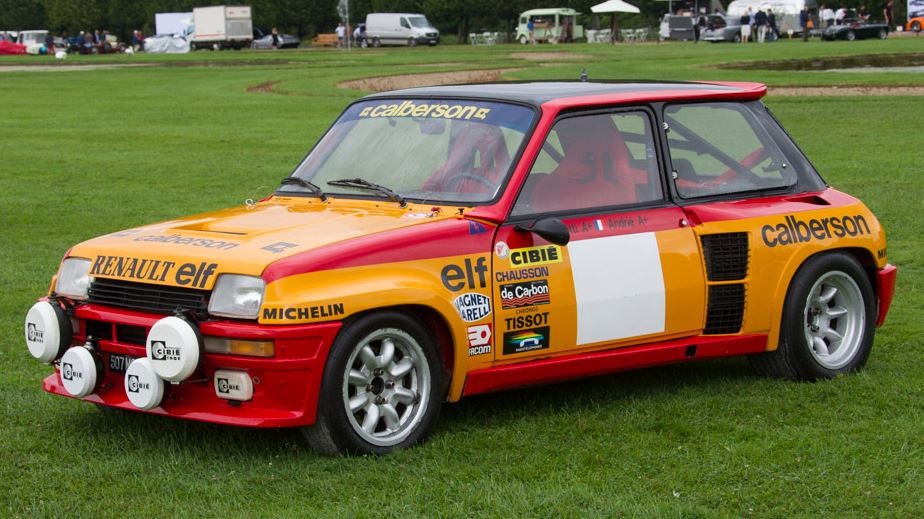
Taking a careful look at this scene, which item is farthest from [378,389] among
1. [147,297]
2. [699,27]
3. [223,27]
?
[223,27]

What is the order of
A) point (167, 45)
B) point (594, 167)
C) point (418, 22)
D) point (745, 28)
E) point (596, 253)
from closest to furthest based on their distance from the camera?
1. point (596, 253)
2. point (594, 167)
3. point (745, 28)
4. point (418, 22)
5. point (167, 45)

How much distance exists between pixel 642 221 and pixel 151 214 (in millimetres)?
8573

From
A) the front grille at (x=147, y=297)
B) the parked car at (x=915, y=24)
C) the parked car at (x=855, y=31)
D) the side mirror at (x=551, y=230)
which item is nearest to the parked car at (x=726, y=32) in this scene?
the parked car at (x=855, y=31)

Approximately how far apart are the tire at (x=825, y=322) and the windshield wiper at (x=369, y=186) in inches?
80.1

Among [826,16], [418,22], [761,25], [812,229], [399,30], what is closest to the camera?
[812,229]

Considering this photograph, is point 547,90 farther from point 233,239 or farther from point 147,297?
point 147,297

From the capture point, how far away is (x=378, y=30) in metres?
84.4

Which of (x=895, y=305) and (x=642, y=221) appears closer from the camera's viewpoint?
(x=642, y=221)

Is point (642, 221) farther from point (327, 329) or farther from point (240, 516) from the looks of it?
point (240, 516)

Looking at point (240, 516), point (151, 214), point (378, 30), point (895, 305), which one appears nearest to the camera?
point (240, 516)

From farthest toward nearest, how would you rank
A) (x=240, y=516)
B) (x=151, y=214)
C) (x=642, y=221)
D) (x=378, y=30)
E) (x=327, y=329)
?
(x=378, y=30), (x=151, y=214), (x=642, y=221), (x=327, y=329), (x=240, y=516)

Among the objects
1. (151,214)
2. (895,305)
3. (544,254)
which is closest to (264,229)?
(544,254)

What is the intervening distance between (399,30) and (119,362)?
7852 centimetres

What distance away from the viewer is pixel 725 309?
7.01 meters
